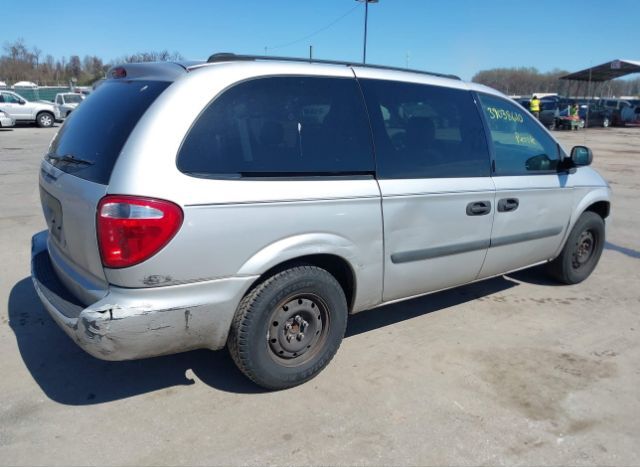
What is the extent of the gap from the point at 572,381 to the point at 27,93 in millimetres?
46055

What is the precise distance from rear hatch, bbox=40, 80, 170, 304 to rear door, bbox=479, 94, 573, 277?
2.56 metres

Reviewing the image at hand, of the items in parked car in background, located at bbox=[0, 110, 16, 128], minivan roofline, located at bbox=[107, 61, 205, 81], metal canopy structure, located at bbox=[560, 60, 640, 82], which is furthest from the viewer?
metal canopy structure, located at bbox=[560, 60, 640, 82]

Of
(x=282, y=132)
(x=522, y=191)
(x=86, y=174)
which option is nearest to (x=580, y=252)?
(x=522, y=191)

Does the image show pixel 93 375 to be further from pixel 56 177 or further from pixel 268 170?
pixel 268 170

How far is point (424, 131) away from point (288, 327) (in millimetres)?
1634

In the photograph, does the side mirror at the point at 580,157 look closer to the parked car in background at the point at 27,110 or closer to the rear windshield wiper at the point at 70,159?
the rear windshield wiper at the point at 70,159

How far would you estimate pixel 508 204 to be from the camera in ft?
12.8

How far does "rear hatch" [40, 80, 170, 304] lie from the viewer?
2.53m

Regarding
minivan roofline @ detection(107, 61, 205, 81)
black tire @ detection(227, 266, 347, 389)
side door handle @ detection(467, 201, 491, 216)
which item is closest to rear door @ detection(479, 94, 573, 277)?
side door handle @ detection(467, 201, 491, 216)

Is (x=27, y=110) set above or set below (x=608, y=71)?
below

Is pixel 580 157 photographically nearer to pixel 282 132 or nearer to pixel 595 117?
pixel 282 132

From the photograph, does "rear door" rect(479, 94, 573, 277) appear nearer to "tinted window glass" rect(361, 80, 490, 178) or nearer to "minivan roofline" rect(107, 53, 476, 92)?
"tinted window glass" rect(361, 80, 490, 178)

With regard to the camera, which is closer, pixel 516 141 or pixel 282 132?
pixel 282 132

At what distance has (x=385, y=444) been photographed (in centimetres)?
262
